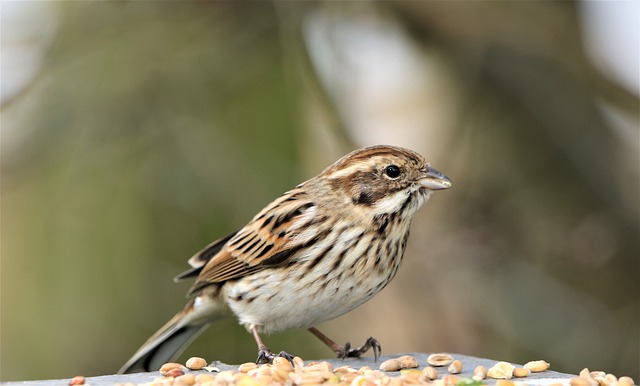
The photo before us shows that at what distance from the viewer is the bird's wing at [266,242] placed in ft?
19.4

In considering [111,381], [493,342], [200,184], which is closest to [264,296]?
[111,381]

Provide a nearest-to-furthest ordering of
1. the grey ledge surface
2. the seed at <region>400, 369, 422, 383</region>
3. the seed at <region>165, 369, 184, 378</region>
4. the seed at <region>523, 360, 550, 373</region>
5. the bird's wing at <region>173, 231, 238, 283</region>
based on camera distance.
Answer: the seed at <region>400, 369, 422, 383</region>, the grey ledge surface, the seed at <region>165, 369, 184, 378</region>, the seed at <region>523, 360, 550, 373</region>, the bird's wing at <region>173, 231, 238, 283</region>

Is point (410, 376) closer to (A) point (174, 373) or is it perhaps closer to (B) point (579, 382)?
(B) point (579, 382)

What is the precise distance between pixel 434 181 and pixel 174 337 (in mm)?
1938

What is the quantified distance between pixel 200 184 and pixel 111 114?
2.71ft

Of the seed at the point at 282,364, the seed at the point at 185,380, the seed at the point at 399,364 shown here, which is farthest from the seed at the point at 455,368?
the seed at the point at 185,380

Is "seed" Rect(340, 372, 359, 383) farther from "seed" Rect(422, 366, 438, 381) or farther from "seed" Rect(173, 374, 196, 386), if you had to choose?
"seed" Rect(173, 374, 196, 386)

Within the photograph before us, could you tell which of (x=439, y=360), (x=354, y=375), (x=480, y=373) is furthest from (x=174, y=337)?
(x=480, y=373)

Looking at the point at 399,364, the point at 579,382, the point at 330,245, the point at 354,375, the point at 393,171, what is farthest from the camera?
the point at 393,171

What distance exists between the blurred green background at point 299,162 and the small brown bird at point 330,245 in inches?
73.9

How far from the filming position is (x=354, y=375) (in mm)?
4883

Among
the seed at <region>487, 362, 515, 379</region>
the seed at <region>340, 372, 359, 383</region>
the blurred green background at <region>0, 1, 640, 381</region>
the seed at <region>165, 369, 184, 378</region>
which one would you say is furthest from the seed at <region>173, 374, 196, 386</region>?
the blurred green background at <region>0, 1, 640, 381</region>

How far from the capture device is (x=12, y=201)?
324 inches

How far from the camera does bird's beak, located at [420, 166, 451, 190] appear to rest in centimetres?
579
